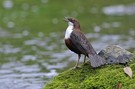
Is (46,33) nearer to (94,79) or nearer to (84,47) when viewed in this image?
(84,47)

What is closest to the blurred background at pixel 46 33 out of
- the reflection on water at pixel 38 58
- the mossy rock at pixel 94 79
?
the reflection on water at pixel 38 58

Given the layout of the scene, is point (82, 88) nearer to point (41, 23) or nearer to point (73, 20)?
point (73, 20)

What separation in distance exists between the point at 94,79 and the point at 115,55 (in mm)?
711

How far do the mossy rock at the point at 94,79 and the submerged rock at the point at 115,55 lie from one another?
0.12m

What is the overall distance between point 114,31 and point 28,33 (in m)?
3.47

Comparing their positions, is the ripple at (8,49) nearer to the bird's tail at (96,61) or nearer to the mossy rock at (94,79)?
the mossy rock at (94,79)

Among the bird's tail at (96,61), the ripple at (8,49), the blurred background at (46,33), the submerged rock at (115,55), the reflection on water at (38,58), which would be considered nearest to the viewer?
the bird's tail at (96,61)

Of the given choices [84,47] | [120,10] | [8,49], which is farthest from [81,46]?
[120,10]

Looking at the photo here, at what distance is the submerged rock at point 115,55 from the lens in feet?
28.8

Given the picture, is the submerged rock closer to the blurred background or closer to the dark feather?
the dark feather

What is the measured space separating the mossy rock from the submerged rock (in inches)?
4.6

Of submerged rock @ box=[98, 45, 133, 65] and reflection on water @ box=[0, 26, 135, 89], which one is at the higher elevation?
reflection on water @ box=[0, 26, 135, 89]

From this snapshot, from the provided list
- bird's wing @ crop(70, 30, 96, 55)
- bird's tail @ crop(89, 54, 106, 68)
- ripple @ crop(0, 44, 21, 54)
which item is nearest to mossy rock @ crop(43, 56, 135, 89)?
bird's tail @ crop(89, 54, 106, 68)

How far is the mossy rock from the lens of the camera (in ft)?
26.9
